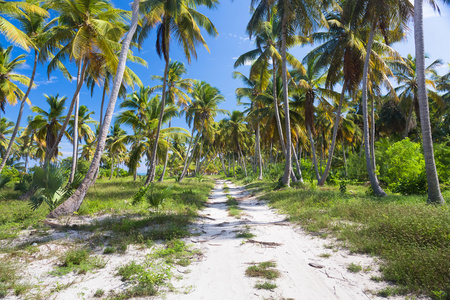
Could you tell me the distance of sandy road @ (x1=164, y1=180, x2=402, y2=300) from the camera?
9.82 feet

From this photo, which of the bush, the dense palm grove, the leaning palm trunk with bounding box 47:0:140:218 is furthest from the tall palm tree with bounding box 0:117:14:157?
the bush

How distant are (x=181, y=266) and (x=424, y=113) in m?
8.56

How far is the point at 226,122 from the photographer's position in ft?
105

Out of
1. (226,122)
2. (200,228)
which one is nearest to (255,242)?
(200,228)

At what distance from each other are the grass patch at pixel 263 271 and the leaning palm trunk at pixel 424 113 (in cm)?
655

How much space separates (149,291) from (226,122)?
29.7 m

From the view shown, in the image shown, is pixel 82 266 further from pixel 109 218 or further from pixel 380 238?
pixel 380 238

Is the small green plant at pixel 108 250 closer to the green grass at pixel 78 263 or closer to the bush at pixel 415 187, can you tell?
the green grass at pixel 78 263

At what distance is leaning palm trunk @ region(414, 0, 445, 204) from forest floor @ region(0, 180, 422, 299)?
474cm

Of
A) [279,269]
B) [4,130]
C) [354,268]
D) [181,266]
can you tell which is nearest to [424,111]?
[354,268]

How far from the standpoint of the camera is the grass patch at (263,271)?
3.44 metres

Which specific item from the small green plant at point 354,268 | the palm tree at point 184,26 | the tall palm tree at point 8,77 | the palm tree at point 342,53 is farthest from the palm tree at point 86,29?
the palm tree at point 342,53

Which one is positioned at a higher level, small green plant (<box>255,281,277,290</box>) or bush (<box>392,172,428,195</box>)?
bush (<box>392,172,428,195</box>)

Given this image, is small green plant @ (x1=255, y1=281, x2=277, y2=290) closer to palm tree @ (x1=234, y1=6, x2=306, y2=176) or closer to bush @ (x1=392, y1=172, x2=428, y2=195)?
bush @ (x1=392, y1=172, x2=428, y2=195)
